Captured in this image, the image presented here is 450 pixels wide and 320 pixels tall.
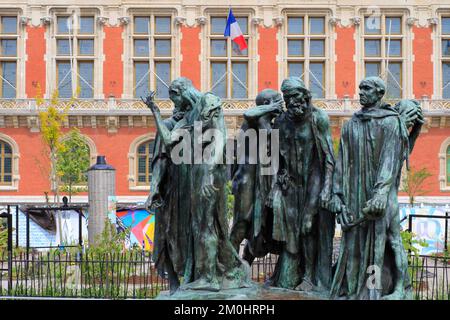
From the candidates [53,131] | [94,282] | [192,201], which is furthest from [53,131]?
[192,201]

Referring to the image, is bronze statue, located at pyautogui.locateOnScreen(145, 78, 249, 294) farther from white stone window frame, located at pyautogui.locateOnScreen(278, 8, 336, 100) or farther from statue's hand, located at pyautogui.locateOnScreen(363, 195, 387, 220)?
white stone window frame, located at pyautogui.locateOnScreen(278, 8, 336, 100)

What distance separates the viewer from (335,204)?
23.1ft

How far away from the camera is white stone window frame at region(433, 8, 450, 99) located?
33.1 m

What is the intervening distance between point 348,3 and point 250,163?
2683cm

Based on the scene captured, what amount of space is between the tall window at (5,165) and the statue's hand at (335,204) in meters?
27.8

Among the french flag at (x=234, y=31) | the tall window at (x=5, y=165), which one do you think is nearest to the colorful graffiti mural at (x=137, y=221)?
the french flag at (x=234, y=31)

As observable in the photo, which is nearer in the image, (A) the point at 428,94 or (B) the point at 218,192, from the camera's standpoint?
(B) the point at 218,192

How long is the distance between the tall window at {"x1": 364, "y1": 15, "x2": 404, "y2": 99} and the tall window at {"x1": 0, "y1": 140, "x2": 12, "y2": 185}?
1661 cm

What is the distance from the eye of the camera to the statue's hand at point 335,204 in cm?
702

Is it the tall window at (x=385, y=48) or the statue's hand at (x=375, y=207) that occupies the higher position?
the tall window at (x=385, y=48)

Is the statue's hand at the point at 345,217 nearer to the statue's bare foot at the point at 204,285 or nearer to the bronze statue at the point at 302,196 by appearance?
the bronze statue at the point at 302,196
